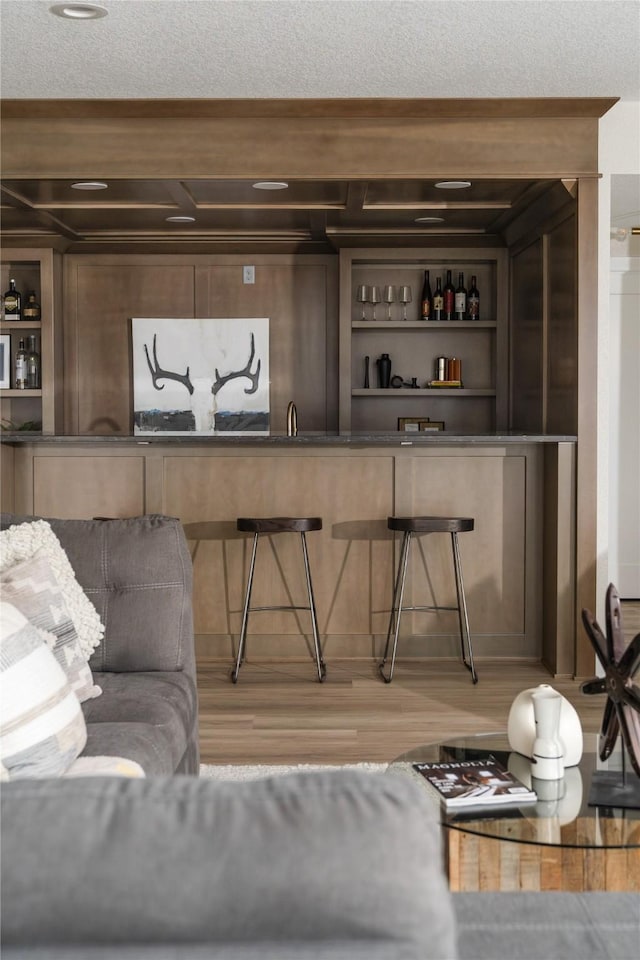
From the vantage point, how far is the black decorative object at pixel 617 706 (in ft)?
7.11

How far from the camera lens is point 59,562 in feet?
8.77

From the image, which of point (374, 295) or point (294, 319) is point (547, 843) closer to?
point (374, 295)

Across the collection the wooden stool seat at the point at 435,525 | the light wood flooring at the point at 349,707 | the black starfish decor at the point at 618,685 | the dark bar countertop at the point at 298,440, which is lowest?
the light wood flooring at the point at 349,707

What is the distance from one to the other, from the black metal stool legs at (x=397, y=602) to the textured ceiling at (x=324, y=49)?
2098mm

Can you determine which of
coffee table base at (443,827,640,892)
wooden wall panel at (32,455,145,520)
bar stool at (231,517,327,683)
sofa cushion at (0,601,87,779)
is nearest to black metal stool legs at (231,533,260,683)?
bar stool at (231,517,327,683)

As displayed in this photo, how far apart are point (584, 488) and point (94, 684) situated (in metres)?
2.89

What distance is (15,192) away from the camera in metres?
5.18

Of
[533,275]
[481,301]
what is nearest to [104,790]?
[533,275]

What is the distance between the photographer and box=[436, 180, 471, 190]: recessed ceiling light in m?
4.85

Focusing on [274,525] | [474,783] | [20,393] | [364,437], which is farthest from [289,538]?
[474,783]

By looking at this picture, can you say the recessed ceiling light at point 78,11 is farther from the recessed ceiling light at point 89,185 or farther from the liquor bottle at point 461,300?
the liquor bottle at point 461,300

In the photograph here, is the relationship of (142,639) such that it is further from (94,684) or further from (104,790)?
(104,790)

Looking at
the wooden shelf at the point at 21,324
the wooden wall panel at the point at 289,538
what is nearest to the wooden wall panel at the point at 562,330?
the wooden wall panel at the point at 289,538

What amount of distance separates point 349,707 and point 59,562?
2004 mm
